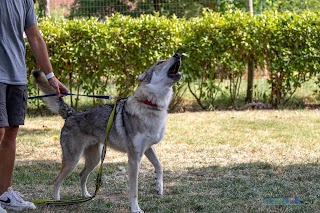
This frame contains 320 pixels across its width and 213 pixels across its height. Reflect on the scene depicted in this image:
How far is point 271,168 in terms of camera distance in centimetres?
721

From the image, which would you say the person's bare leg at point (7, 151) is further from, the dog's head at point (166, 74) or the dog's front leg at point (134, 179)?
the dog's head at point (166, 74)

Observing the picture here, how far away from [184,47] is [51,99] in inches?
254

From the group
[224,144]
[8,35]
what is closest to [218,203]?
[8,35]

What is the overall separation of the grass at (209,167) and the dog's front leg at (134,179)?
0.16 m

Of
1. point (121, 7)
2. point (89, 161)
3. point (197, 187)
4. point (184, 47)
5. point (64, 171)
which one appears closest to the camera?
point (64, 171)

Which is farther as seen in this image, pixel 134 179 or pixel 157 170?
pixel 157 170

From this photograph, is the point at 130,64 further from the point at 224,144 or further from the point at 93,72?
the point at 224,144

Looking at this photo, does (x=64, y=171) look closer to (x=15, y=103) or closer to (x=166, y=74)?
(x=15, y=103)

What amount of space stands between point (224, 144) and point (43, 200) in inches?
152

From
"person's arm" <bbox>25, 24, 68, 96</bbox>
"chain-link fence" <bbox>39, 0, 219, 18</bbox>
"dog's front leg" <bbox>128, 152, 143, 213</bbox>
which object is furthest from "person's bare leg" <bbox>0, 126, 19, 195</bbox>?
"chain-link fence" <bbox>39, 0, 219, 18</bbox>

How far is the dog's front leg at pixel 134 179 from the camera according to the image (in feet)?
17.9

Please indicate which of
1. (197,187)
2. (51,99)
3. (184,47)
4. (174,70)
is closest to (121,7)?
(184,47)

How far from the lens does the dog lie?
5672 millimetres

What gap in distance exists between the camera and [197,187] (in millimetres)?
6352
